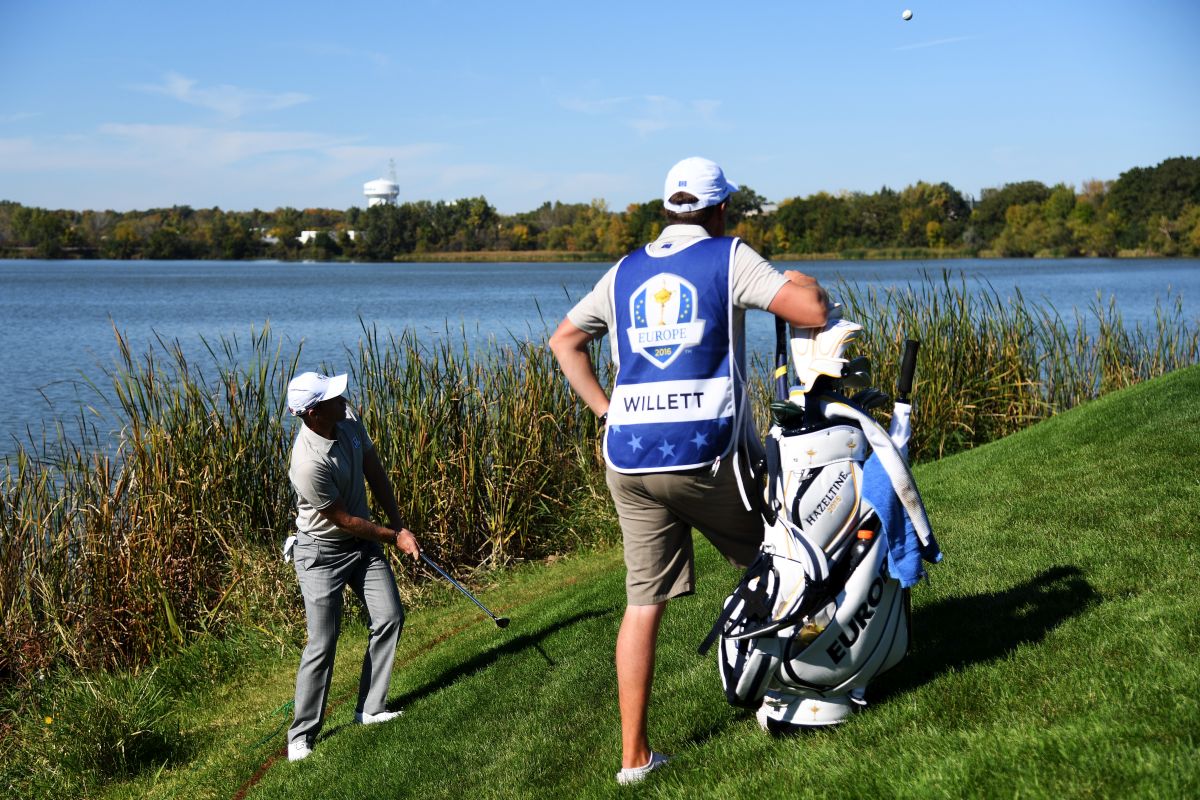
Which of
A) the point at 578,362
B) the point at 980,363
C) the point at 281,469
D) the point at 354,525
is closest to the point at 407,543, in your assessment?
the point at 354,525

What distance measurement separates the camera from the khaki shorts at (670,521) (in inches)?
157

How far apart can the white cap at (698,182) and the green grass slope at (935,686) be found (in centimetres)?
191

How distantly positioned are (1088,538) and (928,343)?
20.3 ft

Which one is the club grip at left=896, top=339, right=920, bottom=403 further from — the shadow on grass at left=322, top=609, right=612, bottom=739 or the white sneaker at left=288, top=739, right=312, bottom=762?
the white sneaker at left=288, top=739, right=312, bottom=762

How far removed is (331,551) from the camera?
20.2ft

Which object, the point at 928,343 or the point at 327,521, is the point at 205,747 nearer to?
the point at 327,521

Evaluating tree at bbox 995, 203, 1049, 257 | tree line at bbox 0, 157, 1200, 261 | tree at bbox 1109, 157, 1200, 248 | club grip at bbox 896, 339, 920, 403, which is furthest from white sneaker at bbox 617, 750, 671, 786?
tree at bbox 995, 203, 1049, 257

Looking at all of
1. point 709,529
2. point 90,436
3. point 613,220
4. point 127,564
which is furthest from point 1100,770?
point 613,220

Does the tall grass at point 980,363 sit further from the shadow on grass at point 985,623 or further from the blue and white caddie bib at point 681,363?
the blue and white caddie bib at point 681,363

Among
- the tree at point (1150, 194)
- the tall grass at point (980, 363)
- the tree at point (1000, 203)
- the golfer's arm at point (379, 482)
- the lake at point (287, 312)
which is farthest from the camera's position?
the tree at point (1000, 203)

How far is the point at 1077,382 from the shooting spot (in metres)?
13.1

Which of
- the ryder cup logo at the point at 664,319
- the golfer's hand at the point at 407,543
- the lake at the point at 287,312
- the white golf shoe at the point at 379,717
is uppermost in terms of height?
the ryder cup logo at the point at 664,319

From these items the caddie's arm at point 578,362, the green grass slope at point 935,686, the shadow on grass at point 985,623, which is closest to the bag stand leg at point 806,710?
the green grass slope at point 935,686

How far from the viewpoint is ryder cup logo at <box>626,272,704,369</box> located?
3.93 metres
